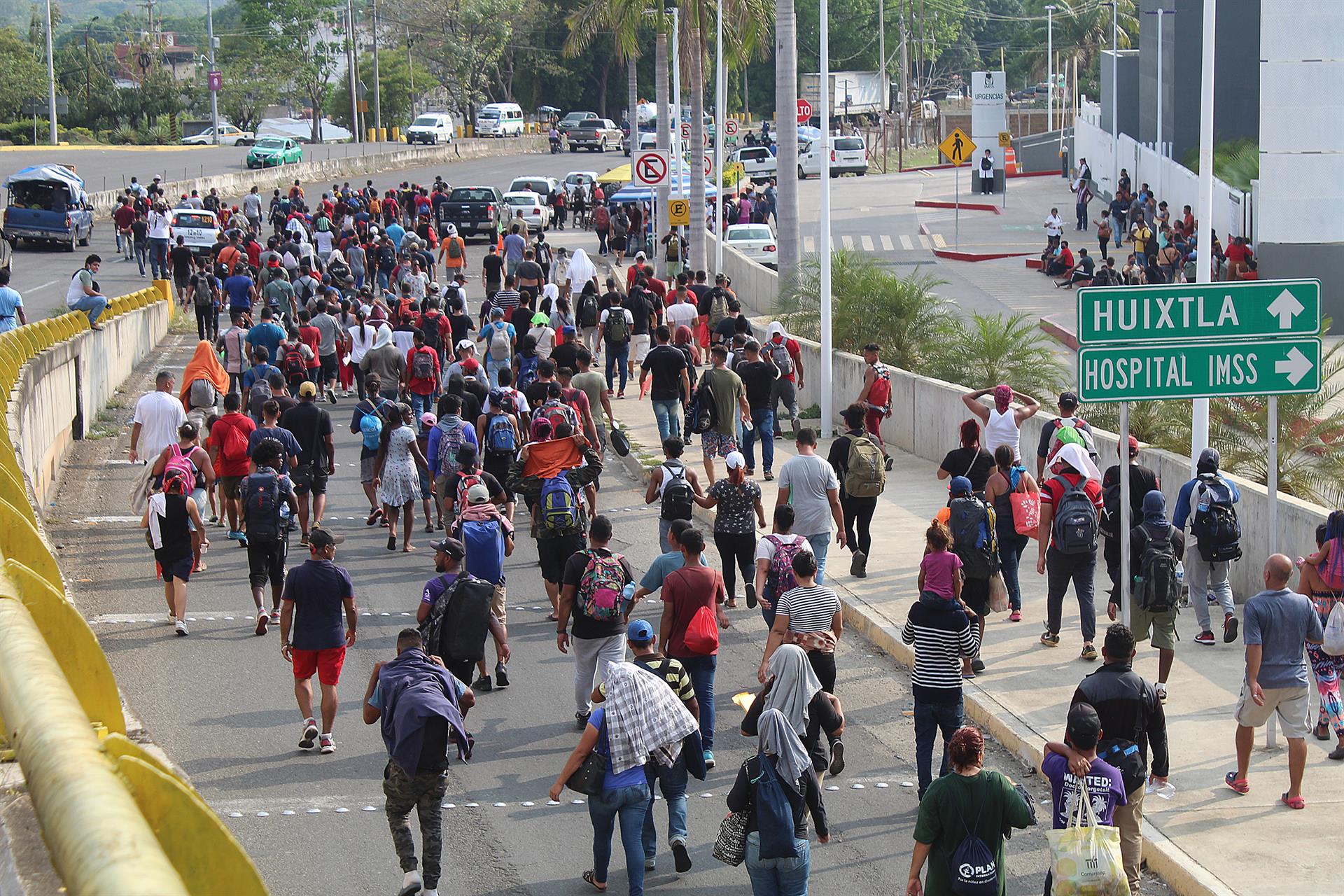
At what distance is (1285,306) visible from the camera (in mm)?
11008

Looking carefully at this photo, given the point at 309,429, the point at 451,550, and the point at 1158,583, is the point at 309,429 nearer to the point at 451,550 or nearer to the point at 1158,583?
the point at 451,550

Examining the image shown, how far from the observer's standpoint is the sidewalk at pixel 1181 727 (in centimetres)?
845

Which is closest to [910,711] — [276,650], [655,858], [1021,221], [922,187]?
[655,858]

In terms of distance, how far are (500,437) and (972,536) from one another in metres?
5.84

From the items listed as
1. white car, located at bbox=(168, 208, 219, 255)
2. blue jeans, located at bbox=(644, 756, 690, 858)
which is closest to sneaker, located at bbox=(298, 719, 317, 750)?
blue jeans, located at bbox=(644, 756, 690, 858)

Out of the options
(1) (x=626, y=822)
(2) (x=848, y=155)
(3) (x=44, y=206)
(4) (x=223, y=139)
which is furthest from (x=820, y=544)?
(4) (x=223, y=139)

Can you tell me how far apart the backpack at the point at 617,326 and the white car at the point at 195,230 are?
19.2 metres

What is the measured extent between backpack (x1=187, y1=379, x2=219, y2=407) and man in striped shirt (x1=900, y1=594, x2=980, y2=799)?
11.1m

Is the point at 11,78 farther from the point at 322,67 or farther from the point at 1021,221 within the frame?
the point at 1021,221

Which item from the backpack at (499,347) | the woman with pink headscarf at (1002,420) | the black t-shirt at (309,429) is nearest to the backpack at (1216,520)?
the woman with pink headscarf at (1002,420)

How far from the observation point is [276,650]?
1273 centimetres

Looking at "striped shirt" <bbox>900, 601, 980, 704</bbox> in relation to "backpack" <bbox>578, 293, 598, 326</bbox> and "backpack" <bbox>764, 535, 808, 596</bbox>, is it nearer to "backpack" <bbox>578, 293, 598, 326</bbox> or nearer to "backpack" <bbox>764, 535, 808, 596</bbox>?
"backpack" <bbox>764, 535, 808, 596</bbox>

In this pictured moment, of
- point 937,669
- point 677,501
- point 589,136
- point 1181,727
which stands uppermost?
point 589,136

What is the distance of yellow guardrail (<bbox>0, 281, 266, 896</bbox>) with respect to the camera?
111 inches
